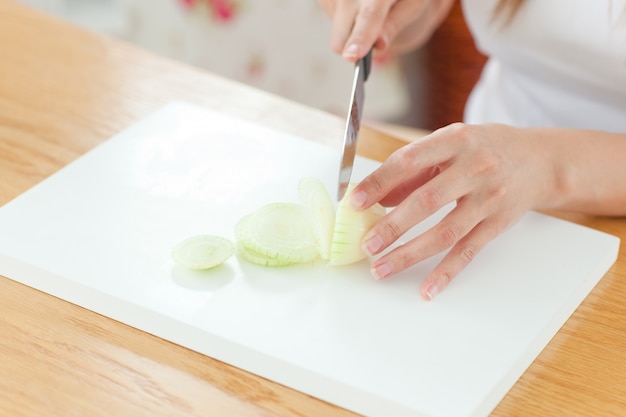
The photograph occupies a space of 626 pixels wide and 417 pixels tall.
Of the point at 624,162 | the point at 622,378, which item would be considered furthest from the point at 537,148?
the point at 622,378

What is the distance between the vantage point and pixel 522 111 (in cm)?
137

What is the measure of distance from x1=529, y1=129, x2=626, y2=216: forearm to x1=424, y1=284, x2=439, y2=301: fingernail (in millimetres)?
182

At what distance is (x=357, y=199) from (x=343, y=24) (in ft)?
1.10

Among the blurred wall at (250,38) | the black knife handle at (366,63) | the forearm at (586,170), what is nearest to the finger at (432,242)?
the forearm at (586,170)

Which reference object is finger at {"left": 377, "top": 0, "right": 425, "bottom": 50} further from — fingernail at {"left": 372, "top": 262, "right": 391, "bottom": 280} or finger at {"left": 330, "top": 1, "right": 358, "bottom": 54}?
fingernail at {"left": 372, "top": 262, "right": 391, "bottom": 280}

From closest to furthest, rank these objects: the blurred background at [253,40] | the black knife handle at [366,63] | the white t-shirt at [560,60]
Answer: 1. the black knife handle at [366,63]
2. the white t-shirt at [560,60]
3. the blurred background at [253,40]

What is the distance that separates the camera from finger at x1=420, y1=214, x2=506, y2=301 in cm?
86

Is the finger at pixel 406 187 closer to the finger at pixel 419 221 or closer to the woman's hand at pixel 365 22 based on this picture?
the finger at pixel 419 221

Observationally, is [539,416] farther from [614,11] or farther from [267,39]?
[267,39]

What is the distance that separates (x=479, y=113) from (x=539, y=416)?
0.79m

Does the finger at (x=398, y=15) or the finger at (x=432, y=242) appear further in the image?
the finger at (x=398, y=15)

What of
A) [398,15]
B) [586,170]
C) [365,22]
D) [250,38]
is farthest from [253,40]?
[586,170]

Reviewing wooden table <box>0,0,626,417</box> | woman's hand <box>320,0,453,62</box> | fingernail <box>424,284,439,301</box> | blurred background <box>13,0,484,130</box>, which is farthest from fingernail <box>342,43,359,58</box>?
blurred background <box>13,0,484,130</box>

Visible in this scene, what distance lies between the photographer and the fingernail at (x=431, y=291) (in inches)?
33.5
